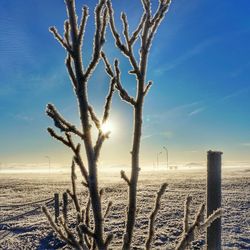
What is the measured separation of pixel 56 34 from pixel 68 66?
0.19m

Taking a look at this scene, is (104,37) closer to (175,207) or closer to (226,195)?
(175,207)

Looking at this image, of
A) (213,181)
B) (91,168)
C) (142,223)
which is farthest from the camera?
(142,223)

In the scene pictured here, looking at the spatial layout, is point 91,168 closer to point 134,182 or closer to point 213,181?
point 134,182

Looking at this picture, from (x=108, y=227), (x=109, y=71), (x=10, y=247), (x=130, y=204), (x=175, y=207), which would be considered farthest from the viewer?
(x=175, y=207)

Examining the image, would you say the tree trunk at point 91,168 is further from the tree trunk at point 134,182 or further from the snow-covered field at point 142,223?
the snow-covered field at point 142,223

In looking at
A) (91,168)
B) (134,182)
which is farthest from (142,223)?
(91,168)

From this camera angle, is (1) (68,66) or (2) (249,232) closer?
(1) (68,66)

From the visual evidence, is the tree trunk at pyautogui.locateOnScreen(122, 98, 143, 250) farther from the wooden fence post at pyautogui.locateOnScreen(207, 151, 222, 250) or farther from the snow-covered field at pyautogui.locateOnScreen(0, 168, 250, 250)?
the snow-covered field at pyautogui.locateOnScreen(0, 168, 250, 250)

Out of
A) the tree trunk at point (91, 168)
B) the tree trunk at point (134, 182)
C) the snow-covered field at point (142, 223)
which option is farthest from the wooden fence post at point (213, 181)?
the snow-covered field at point (142, 223)

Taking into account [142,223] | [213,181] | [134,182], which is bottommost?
[142,223]

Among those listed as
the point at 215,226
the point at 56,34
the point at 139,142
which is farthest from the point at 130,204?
the point at 215,226

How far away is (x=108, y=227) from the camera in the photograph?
13547 millimetres

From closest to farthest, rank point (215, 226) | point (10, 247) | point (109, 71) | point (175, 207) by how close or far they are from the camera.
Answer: point (109, 71), point (215, 226), point (10, 247), point (175, 207)

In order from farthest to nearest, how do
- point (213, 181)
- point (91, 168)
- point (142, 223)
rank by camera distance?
point (142, 223) → point (213, 181) → point (91, 168)
